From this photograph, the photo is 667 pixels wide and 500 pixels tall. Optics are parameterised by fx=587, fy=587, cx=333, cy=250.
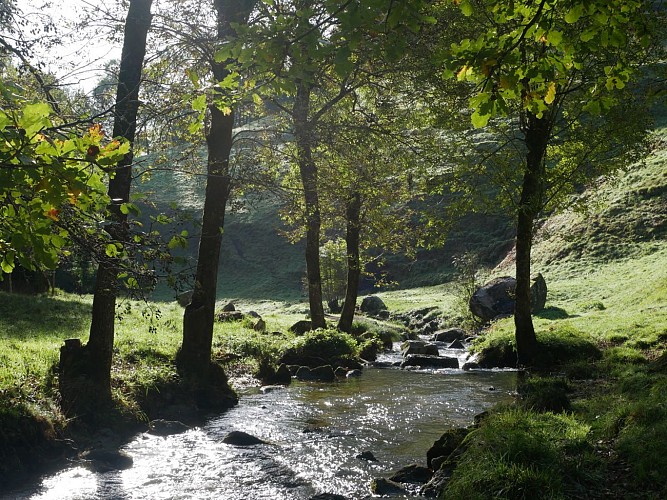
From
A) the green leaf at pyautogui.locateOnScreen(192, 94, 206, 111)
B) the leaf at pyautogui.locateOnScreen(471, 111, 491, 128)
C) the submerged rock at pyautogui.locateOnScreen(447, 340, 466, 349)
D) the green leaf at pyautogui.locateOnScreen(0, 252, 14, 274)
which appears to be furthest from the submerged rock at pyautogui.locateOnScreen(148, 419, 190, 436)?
the submerged rock at pyautogui.locateOnScreen(447, 340, 466, 349)

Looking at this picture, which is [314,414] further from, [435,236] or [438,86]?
Result: [438,86]

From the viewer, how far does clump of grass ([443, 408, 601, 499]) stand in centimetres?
612

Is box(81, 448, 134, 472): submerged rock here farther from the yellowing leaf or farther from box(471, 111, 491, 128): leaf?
the yellowing leaf

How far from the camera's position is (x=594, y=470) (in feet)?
21.6

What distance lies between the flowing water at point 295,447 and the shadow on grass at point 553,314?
41.7 feet

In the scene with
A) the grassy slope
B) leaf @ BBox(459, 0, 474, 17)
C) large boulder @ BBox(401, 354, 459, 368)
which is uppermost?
leaf @ BBox(459, 0, 474, 17)

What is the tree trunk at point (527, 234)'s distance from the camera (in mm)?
15555

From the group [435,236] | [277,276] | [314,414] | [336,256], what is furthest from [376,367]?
[277,276]

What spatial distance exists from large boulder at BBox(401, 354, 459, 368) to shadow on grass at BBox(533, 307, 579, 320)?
9624 mm

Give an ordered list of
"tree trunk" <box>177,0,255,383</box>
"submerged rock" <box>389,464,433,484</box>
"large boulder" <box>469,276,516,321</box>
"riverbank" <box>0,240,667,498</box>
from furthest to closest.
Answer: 1. "large boulder" <box>469,276,516,321</box>
2. "tree trunk" <box>177,0,255,383</box>
3. "submerged rock" <box>389,464,433,484</box>
4. "riverbank" <box>0,240,667,498</box>

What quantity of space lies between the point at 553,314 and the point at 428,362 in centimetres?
1098

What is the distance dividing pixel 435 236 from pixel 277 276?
47.1 m

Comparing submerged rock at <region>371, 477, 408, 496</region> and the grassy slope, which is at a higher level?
the grassy slope

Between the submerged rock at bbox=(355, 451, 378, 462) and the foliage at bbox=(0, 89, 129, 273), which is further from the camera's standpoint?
the submerged rock at bbox=(355, 451, 378, 462)
